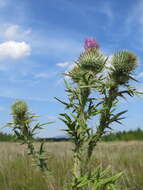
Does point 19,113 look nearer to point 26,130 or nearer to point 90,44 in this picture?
point 26,130

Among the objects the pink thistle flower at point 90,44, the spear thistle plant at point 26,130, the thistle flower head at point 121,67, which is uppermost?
the pink thistle flower at point 90,44

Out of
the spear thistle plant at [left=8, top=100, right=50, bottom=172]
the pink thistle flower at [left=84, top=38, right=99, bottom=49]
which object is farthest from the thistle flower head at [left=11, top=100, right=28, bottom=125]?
the pink thistle flower at [left=84, top=38, right=99, bottom=49]

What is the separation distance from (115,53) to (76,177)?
751 millimetres

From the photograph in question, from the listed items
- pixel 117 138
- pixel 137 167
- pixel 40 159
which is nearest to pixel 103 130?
pixel 40 159

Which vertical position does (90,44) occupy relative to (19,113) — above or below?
above

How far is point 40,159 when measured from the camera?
1.54 m

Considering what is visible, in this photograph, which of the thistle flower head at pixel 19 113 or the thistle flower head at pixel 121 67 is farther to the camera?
the thistle flower head at pixel 19 113

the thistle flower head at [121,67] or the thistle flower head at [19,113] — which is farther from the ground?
the thistle flower head at [121,67]

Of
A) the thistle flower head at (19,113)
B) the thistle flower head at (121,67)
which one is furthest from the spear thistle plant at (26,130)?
the thistle flower head at (121,67)

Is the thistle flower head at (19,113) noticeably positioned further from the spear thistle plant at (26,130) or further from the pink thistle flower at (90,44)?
the pink thistle flower at (90,44)

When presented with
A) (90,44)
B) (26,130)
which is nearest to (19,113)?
(26,130)

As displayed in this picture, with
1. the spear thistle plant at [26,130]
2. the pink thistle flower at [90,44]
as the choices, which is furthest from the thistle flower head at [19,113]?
the pink thistle flower at [90,44]

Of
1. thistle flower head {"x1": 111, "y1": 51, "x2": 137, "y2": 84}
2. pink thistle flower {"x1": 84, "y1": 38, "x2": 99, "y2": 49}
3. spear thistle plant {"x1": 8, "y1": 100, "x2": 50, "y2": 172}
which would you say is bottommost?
spear thistle plant {"x1": 8, "y1": 100, "x2": 50, "y2": 172}

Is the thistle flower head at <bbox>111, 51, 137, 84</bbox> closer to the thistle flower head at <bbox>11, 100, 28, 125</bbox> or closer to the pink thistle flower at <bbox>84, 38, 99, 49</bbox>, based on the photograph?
the pink thistle flower at <bbox>84, 38, 99, 49</bbox>
